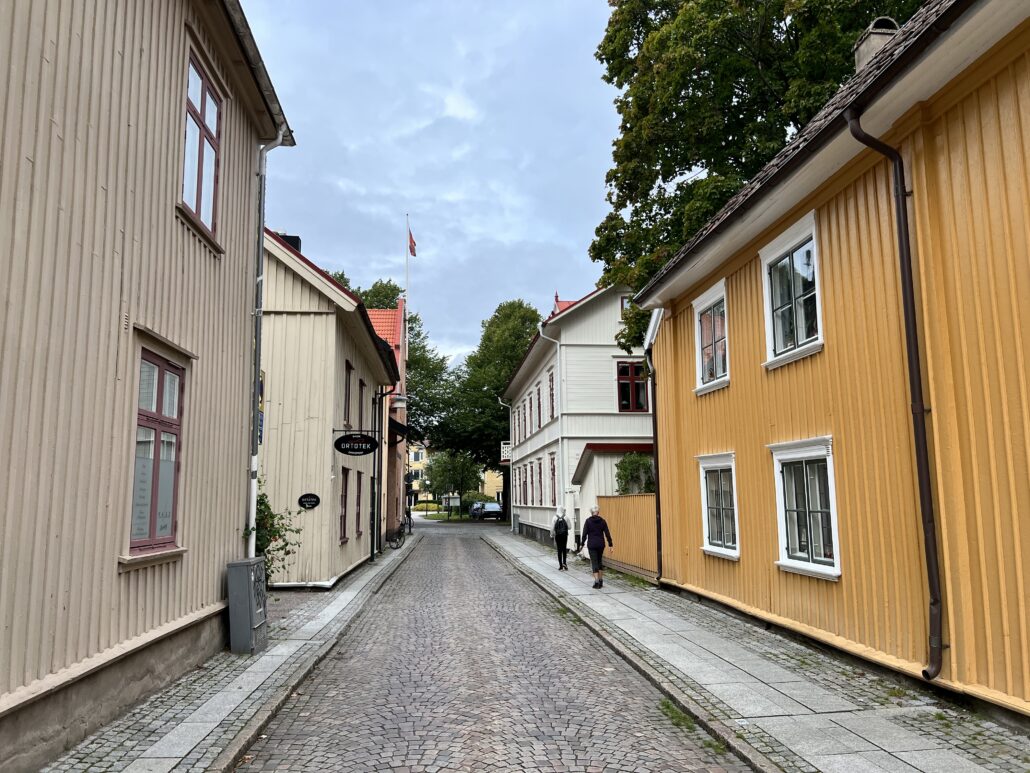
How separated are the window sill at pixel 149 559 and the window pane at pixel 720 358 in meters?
7.63

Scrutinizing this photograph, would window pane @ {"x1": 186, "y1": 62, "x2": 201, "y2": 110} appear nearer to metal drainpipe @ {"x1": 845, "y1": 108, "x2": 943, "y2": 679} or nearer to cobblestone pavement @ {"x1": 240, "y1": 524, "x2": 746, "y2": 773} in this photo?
cobblestone pavement @ {"x1": 240, "y1": 524, "x2": 746, "y2": 773}

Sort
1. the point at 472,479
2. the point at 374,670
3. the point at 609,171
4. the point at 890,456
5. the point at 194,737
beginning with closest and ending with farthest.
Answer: the point at 194,737 < the point at 890,456 < the point at 374,670 < the point at 609,171 < the point at 472,479

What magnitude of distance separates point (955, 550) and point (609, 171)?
14846 millimetres

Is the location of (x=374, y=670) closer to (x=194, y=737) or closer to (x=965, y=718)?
(x=194, y=737)

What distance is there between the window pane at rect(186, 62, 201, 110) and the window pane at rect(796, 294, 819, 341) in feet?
22.7

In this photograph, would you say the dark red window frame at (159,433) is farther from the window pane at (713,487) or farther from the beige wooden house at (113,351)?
the window pane at (713,487)

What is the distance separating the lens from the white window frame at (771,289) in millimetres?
8898

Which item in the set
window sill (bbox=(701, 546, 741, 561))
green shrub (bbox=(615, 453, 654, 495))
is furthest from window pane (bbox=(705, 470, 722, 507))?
green shrub (bbox=(615, 453, 654, 495))

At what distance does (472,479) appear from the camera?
2648 inches

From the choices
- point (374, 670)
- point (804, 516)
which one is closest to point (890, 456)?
point (804, 516)

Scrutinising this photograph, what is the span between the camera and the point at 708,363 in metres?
12.4

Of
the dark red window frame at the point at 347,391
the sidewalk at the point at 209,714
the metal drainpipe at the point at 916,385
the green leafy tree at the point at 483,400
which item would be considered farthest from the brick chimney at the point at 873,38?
the green leafy tree at the point at 483,400

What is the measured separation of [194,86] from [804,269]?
22.7ft

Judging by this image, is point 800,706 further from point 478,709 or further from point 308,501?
point 308,501
